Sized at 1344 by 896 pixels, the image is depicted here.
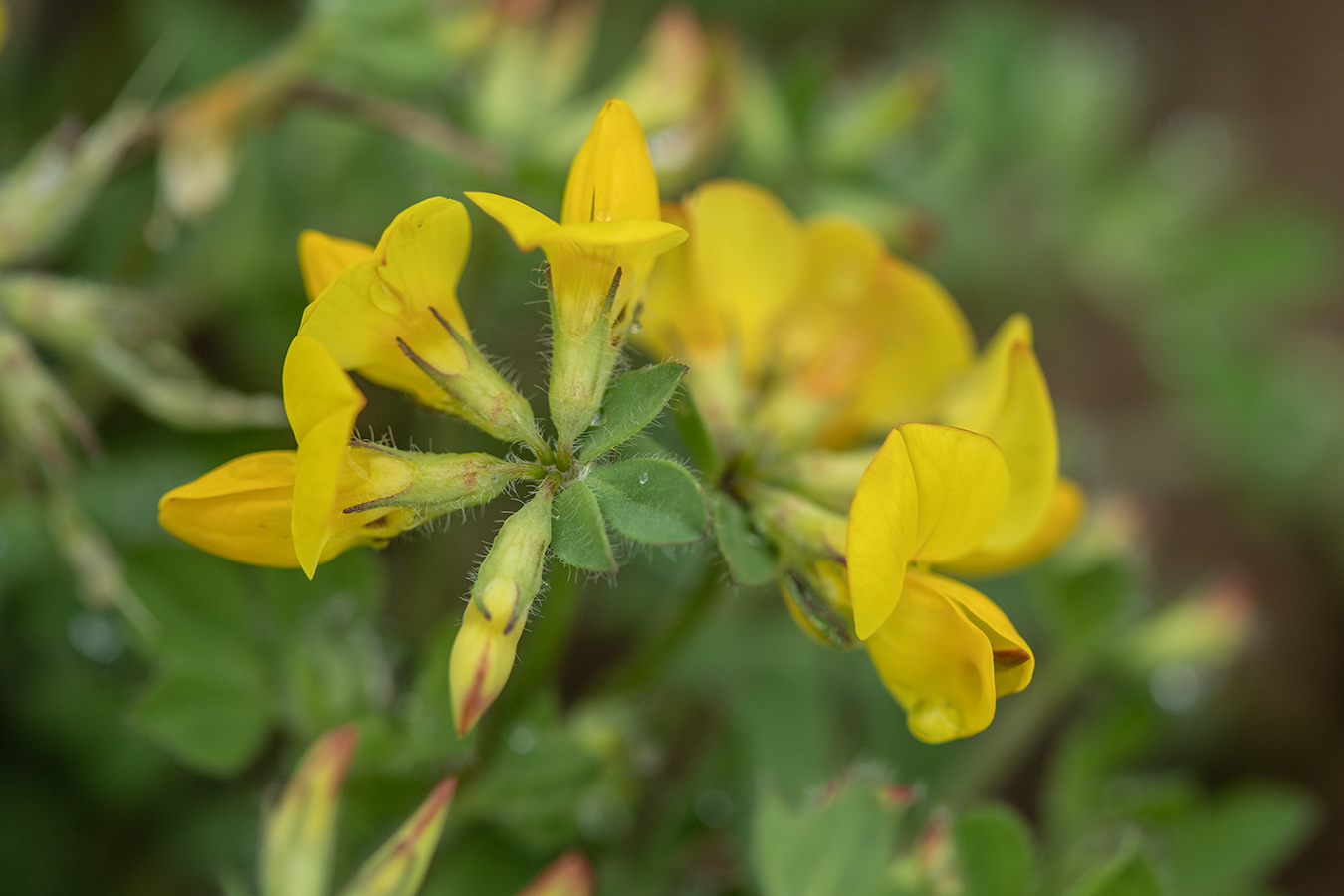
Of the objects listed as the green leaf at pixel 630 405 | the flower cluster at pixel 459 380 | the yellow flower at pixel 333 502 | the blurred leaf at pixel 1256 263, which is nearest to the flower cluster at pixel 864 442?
the green leaf at pixel 630 405

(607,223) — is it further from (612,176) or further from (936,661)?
(936,661)

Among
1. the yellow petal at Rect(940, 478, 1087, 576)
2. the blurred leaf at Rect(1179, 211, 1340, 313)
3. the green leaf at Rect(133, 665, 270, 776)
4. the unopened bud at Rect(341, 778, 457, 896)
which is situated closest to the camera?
the unopened bud at Rect(341, 778, 457, 896)

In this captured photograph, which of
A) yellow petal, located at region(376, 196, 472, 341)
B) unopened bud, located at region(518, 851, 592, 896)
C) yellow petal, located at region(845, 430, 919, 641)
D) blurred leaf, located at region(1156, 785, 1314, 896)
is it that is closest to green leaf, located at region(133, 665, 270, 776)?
unopened bud, located at region(518, 851, 592, 896)

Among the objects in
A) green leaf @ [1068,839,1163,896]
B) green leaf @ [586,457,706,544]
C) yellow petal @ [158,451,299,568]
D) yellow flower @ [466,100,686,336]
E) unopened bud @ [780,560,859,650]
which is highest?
yellow flower @ [466,100,686,336]

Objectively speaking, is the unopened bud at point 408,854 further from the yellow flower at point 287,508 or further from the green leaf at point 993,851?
the green leaf at point 993,851

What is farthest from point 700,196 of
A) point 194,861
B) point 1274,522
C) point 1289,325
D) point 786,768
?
point 1289,325

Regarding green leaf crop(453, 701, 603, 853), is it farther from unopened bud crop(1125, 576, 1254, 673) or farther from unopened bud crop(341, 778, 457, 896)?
unopened bud crop(1125, 576, 1254, 673)
